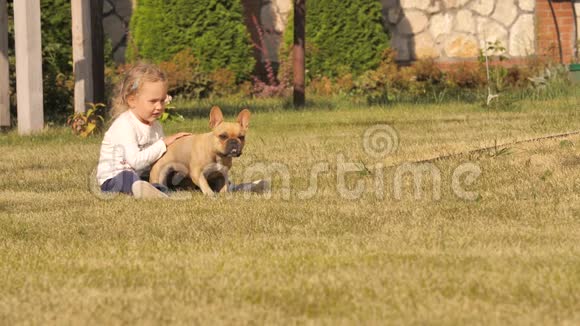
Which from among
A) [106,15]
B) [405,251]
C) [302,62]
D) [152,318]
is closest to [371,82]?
[302,62]

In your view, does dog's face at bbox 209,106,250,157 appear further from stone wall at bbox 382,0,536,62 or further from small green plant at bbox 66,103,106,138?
stone wall at bbox 382,0,536,62

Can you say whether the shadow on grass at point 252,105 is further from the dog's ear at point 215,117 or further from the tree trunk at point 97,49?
the dog's ear at point 215,117

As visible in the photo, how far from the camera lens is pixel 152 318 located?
5.00 meters

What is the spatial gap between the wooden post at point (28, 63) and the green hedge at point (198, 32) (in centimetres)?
684

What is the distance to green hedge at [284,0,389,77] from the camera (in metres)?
20.6

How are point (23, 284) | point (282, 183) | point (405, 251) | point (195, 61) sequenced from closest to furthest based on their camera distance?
point (23, 284)
point (405, 251)
point (282, 183)
point (195, 61)

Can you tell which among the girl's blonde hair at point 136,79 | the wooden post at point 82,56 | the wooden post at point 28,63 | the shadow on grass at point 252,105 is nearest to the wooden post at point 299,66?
the shadow on grass at point 252,105

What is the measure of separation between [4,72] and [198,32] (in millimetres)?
5808

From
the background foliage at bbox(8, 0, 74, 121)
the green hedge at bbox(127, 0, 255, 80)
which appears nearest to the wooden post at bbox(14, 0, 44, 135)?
the background foliage at bbox(8, 0, 74, 121)

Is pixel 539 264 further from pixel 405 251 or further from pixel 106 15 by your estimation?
pixel 106 15

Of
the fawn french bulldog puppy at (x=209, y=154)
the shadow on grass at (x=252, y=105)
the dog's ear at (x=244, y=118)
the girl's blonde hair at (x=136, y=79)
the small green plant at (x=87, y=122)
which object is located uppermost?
the girl's blonde hair at (x=136, y=79)

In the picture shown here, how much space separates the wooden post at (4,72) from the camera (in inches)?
592

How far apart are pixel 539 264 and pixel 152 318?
195 centimetres

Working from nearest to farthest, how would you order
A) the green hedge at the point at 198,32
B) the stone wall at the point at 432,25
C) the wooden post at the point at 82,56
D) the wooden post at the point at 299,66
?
the wooden post at the point at 82,56 < the wooden post at the point at 299,66 < the green hedge at the point at 198,32 < the stone wall at the point at 432,25
